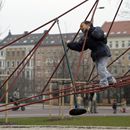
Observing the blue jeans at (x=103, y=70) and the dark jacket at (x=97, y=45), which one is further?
the blue jeans at (x=103, y=70)

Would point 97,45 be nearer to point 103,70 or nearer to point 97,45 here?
point 97,45

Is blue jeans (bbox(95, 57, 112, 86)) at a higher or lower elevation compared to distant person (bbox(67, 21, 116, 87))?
lower

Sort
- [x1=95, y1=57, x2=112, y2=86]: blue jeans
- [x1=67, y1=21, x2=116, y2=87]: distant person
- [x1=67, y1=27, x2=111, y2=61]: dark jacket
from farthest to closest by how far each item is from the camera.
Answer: [x1=95, y1=57, x2=112, y2=86]: blue jeans
[x1=67, y1=27, x2=111, y2=61]: dark jacket
[x1=67, y1=21, x2=116, y2=87]: distant person

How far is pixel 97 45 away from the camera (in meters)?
8.05

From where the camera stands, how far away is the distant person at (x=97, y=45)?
7871 millimetres

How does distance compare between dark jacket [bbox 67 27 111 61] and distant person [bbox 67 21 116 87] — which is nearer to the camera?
distant person [bbox 67 21 116 87]

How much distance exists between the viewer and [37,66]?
446ft

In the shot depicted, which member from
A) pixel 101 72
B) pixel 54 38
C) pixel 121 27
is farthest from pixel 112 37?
pixel 101 72

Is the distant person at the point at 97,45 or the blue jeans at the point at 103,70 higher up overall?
the distant person at the point at 97,45

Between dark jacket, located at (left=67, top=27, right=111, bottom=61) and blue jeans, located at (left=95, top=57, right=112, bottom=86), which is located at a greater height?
dark jacket, located at (left=67, top=27, right=111, bottom=61)

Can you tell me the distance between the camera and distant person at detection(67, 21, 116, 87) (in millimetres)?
7871

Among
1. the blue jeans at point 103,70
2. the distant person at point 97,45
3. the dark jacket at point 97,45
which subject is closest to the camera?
the distant person at point 97,45

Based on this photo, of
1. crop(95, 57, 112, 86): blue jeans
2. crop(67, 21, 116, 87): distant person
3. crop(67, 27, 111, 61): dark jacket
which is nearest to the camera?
crop(67, 21, 116, 87): distant person

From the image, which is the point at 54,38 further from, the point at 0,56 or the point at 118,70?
the point at 118,70
